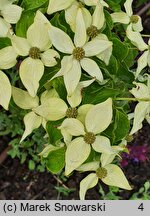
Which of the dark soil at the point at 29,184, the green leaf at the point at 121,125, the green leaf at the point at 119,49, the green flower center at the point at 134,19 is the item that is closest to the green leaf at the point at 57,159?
the green leaf at the point at 121,125

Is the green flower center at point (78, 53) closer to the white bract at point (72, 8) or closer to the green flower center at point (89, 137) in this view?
the white bract at point (72, 8)

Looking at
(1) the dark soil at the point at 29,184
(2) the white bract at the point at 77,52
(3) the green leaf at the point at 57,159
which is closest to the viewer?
(2) the white bract at the point at 77,52

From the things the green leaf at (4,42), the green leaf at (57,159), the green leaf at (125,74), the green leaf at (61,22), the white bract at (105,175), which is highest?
the green leaf at (61,22)

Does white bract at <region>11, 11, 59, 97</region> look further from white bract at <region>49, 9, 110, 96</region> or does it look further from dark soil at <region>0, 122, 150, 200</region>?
dark soil at <region>0, 122, 150, 200</region>

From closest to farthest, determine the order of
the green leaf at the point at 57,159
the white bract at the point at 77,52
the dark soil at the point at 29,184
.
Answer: the white bract at the point at 77,52 → the green leaf at the point at 57,159 → the dark soil at the point at 29,184

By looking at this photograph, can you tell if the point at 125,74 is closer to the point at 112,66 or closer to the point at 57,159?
the point at 112,66

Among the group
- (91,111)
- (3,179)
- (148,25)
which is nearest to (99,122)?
(91,111)

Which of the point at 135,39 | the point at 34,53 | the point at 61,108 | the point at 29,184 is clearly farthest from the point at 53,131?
the point at 29,184

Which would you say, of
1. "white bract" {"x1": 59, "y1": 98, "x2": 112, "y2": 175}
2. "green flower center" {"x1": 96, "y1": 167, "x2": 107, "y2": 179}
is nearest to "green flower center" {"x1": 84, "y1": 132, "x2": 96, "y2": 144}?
"white bract" {"x1": 59, "y1": 98, "x2": 112, "y2": 175}
